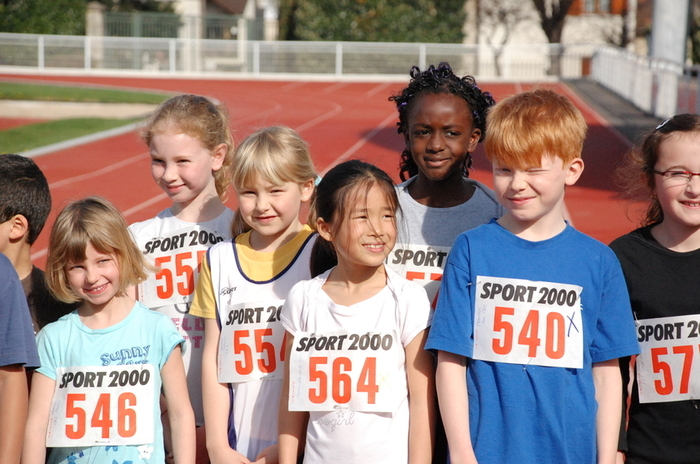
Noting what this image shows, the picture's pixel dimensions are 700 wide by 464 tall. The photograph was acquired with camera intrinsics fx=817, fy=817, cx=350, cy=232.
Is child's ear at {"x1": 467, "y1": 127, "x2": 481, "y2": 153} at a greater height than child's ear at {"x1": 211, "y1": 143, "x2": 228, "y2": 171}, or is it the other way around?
child's ear at {"x1": 467, "y1": 127, "x2": 481, "y2": 153}

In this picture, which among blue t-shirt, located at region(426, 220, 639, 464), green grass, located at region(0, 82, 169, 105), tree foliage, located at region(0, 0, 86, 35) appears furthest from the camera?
tree foliage, located at region(0, 0, 86, 35)

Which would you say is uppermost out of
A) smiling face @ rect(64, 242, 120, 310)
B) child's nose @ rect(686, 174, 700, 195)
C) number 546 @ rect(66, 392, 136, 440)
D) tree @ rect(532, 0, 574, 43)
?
tree @ rect(532, 0, 574, 43)

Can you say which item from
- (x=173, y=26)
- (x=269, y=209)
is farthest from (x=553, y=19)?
(x=269, y=209)

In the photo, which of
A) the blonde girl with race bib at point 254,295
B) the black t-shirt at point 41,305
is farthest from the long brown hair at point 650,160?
the black t-shirt at point 41,305

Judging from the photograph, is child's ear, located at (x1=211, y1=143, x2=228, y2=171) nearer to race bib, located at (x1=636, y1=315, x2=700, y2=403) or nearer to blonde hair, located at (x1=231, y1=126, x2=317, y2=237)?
blonde hair, located at (x1=231, y1=126, x2=317, y2=237)

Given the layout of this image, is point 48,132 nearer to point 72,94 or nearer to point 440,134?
point 72,94

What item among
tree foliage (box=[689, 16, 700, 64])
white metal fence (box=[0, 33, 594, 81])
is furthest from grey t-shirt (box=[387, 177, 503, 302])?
tree foliage (box=[689, 16, 700, 64])

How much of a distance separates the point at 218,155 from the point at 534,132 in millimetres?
1416

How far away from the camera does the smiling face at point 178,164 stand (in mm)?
3129

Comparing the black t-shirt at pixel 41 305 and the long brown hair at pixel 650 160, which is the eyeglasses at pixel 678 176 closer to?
the long brown hair at pixel 650 160

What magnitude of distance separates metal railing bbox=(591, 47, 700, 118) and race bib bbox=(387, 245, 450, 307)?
39.1 ft

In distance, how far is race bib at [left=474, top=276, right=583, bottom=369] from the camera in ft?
7.67

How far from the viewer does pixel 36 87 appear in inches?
922

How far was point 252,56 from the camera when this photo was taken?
101 feet
